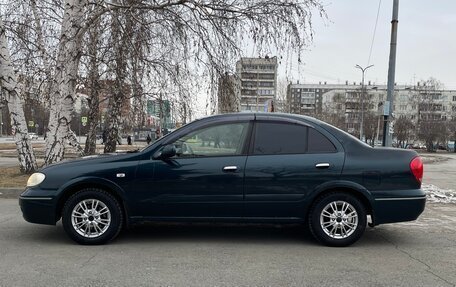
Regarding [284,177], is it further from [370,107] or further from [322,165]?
[370,107]

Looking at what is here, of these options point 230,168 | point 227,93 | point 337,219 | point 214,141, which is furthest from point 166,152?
point 227,93

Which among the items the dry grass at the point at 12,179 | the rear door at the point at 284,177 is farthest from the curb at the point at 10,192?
the rear door at the point at 284,177

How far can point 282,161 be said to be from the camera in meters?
5.57

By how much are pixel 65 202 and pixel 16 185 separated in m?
5.36

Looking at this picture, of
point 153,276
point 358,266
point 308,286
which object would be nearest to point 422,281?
point 358,266

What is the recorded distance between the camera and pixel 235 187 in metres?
5.55

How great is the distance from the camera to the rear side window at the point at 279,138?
5.67m

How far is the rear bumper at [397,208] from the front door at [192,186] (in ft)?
5.97

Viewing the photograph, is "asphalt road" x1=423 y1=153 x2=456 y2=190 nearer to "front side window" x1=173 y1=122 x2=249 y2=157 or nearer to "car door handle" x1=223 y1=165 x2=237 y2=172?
"front side window" x1=173 y1=122 x2=249 y2=157

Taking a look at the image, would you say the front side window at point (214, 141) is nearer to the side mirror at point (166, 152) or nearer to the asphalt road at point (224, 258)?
the side mirror at point (166, 152)

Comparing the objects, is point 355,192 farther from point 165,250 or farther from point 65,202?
point 65,202

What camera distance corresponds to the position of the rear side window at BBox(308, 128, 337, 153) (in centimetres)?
567

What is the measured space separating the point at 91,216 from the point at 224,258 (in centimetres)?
186

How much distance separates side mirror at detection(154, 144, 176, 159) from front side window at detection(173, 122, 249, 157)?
10 cm
